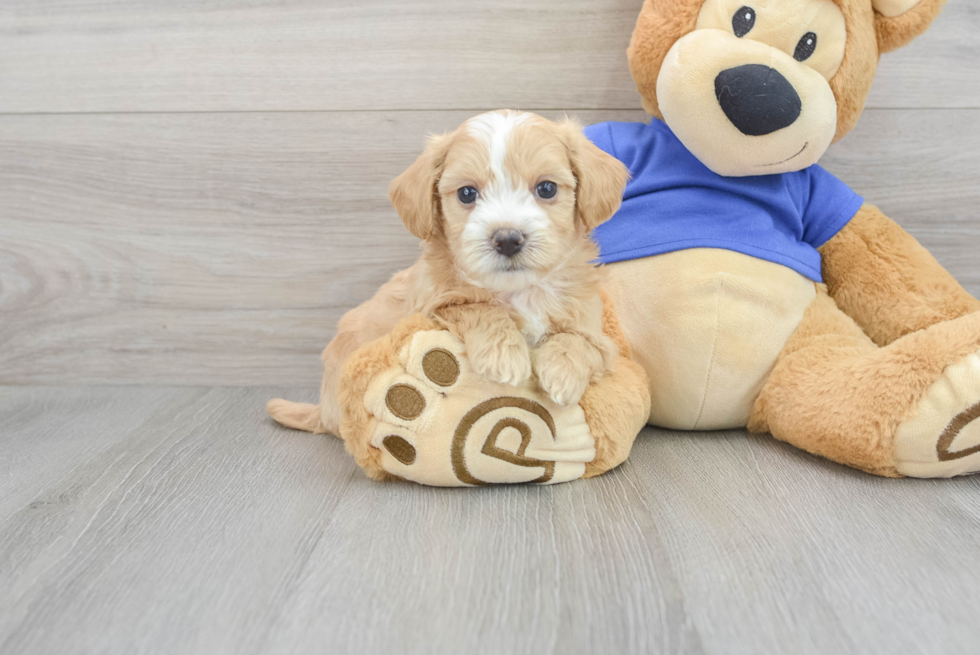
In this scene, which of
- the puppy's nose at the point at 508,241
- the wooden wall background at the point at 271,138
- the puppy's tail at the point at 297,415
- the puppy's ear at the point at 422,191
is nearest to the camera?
the puppy's nose at the point at 508,241

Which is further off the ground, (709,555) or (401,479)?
(709,555)

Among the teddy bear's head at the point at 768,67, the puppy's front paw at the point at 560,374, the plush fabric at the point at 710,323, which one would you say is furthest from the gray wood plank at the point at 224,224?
the puppy's front paw at the point at 560,374

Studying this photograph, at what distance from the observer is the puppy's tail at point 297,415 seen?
5.05 ft

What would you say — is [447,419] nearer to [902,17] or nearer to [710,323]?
[710,323]

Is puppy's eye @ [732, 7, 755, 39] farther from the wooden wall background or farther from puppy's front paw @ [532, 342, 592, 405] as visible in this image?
puppy's front paw @ [532, 342, 592, 405]

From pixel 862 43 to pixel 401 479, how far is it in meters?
1.17

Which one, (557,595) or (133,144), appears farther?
(133,144)

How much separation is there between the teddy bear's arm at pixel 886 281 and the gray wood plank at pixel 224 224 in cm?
30

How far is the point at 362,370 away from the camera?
115cm

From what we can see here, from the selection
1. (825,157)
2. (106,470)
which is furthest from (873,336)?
(106,470)

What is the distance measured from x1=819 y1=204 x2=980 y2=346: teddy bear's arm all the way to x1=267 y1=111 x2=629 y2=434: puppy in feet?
1.89

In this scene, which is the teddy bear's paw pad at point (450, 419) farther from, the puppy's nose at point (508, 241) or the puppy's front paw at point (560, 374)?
the puppy's nose at point (508, 241)

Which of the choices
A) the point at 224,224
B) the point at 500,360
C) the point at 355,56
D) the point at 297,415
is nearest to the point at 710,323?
the point at 500,360

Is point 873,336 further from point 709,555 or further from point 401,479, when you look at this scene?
point 401,479
